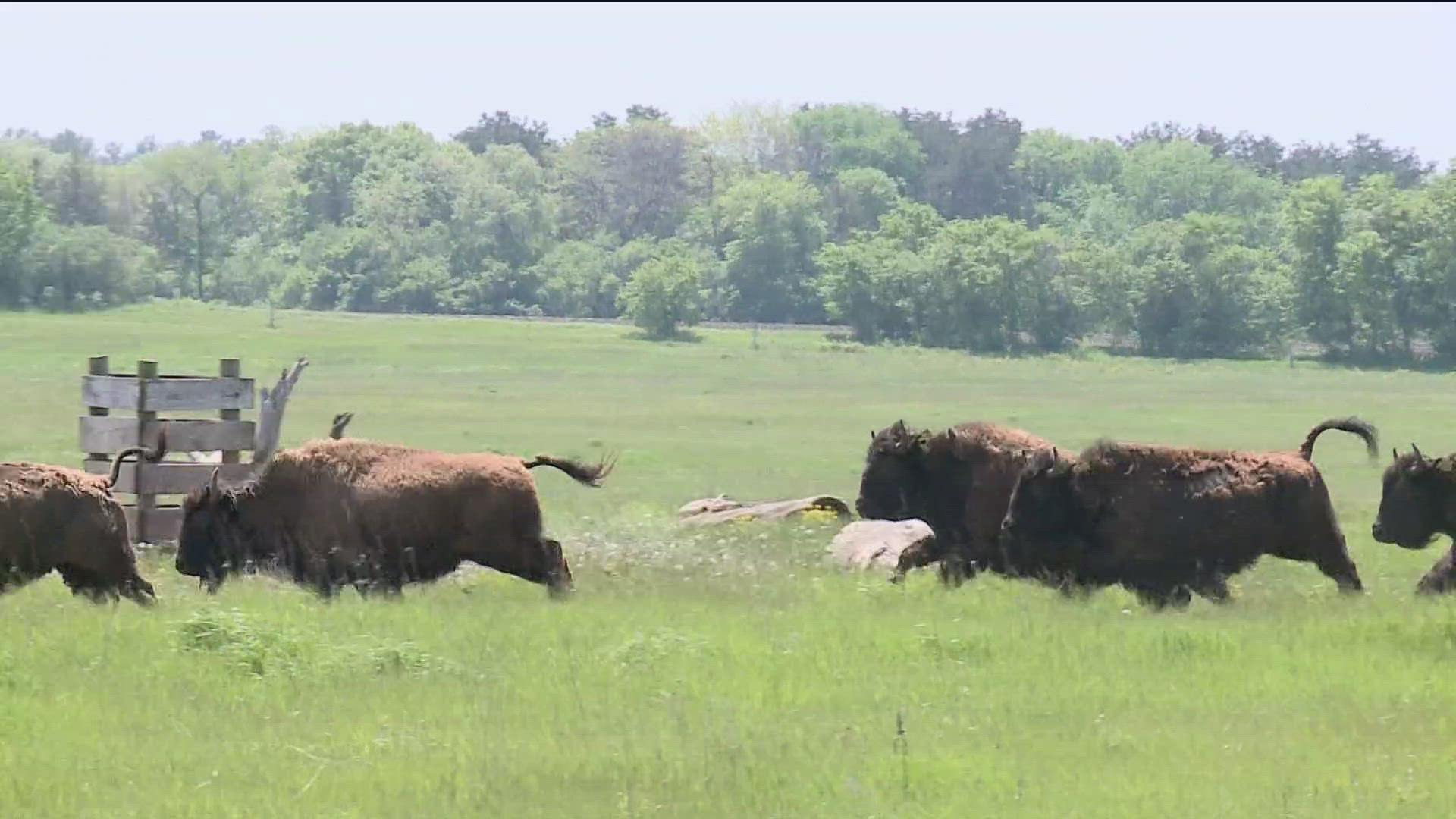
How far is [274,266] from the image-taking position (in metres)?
141

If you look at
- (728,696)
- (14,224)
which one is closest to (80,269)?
(14,224)

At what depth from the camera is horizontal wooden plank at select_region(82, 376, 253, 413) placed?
67.2ft

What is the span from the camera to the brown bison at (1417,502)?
18.1m

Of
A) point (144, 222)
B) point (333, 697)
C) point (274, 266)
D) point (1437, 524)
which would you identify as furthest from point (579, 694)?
point (144, 222)

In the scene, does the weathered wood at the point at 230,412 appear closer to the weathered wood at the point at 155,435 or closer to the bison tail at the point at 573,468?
the weathered wood at the point at 155,435

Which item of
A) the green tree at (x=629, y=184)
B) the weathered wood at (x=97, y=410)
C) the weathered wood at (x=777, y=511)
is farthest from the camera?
the green tree at (x=629, y=184)

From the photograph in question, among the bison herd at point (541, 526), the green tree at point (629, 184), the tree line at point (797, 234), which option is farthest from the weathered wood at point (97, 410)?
the green tree at point (629, 184)

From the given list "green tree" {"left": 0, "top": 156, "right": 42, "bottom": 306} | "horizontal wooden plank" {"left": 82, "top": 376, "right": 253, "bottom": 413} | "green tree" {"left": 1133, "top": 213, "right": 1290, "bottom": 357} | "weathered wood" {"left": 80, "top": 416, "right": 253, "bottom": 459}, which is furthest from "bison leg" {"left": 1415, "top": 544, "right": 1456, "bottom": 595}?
"green tree" {"left": 0, "top": 156, "right": 42, "bottom": 306}

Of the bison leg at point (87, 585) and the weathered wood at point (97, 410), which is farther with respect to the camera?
the weathered wood at point (97, 410)

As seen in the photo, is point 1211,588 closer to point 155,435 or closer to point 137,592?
point 137,592

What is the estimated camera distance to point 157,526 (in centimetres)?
2020

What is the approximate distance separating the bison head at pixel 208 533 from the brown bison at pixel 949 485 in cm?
533

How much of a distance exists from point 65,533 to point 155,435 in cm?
576

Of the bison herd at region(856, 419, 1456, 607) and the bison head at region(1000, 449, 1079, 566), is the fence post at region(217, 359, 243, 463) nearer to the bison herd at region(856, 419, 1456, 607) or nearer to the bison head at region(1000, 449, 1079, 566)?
the bison herd at region(856, 419, 1456, 607)
